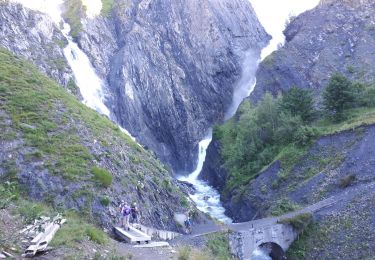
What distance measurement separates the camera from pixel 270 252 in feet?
111

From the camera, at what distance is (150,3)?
74.8 m

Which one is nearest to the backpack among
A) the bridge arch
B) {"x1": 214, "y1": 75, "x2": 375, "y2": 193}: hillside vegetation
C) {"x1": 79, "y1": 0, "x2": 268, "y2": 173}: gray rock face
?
the bridge arch

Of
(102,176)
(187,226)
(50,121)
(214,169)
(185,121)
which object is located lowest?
(187,226)

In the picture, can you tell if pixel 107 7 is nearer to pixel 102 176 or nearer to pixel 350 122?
pixel 350 122

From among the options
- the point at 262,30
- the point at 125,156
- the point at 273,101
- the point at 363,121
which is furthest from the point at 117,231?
the point at 262,30

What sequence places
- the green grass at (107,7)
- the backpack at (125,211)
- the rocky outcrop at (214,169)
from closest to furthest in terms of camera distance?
the backpack at (125,211) → the rocky outcrop at (214,169) → the green grass at (107,7)

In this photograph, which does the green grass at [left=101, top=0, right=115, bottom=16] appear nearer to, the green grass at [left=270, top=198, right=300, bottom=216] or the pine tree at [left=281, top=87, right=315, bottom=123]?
the pine tree at [left=281, top=87, right=315, bottom=123]

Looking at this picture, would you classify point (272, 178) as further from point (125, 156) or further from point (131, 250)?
point (131, 250)

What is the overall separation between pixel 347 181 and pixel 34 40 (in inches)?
1657

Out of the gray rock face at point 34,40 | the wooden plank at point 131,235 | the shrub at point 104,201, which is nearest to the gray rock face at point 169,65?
the gray rock face at point 34,40

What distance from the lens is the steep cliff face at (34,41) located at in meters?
49.9

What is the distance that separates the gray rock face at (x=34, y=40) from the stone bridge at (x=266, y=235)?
1265 inches

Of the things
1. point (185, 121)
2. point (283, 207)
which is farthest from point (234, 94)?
point (283, 207)

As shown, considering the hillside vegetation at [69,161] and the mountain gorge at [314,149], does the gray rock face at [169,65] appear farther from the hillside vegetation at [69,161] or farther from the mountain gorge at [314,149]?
the hillside vegetation at [69,161]
